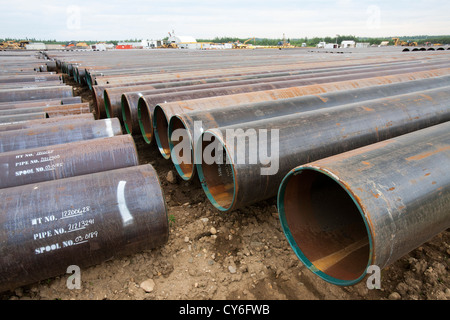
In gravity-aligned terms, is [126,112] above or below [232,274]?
above

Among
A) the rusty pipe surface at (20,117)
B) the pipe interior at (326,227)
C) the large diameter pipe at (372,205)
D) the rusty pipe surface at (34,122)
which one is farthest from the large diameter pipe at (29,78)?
the large diameter pipe at (372,205)

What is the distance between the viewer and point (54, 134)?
3.44 m

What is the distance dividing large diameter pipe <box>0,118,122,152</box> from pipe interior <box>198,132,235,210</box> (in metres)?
1.28

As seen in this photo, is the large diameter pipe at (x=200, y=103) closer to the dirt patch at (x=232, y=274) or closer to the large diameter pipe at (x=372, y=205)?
the dirt patch at (x=232, y=274)

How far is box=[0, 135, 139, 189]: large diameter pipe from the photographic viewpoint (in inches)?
103

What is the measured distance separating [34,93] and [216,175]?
5.52 meters

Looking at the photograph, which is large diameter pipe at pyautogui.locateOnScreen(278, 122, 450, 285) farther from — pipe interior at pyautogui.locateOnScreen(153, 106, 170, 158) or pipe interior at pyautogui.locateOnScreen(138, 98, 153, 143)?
pipe interior at pyautogui.locateOnScreen(138, 98, 153, 143)

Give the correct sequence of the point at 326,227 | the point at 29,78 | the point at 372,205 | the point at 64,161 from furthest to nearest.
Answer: the point at 29,78
the point at 64,161
the point at 326,227
the point at 372,205

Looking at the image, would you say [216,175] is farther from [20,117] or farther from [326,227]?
[20,117]

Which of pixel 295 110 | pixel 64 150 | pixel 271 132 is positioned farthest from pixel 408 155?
pixel 64 150

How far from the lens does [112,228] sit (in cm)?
216

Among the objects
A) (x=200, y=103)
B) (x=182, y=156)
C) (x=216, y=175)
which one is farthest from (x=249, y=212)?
(x=200, y=103)

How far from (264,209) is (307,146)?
1081 millimetres

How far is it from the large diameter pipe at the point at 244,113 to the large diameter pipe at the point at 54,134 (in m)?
0.87
